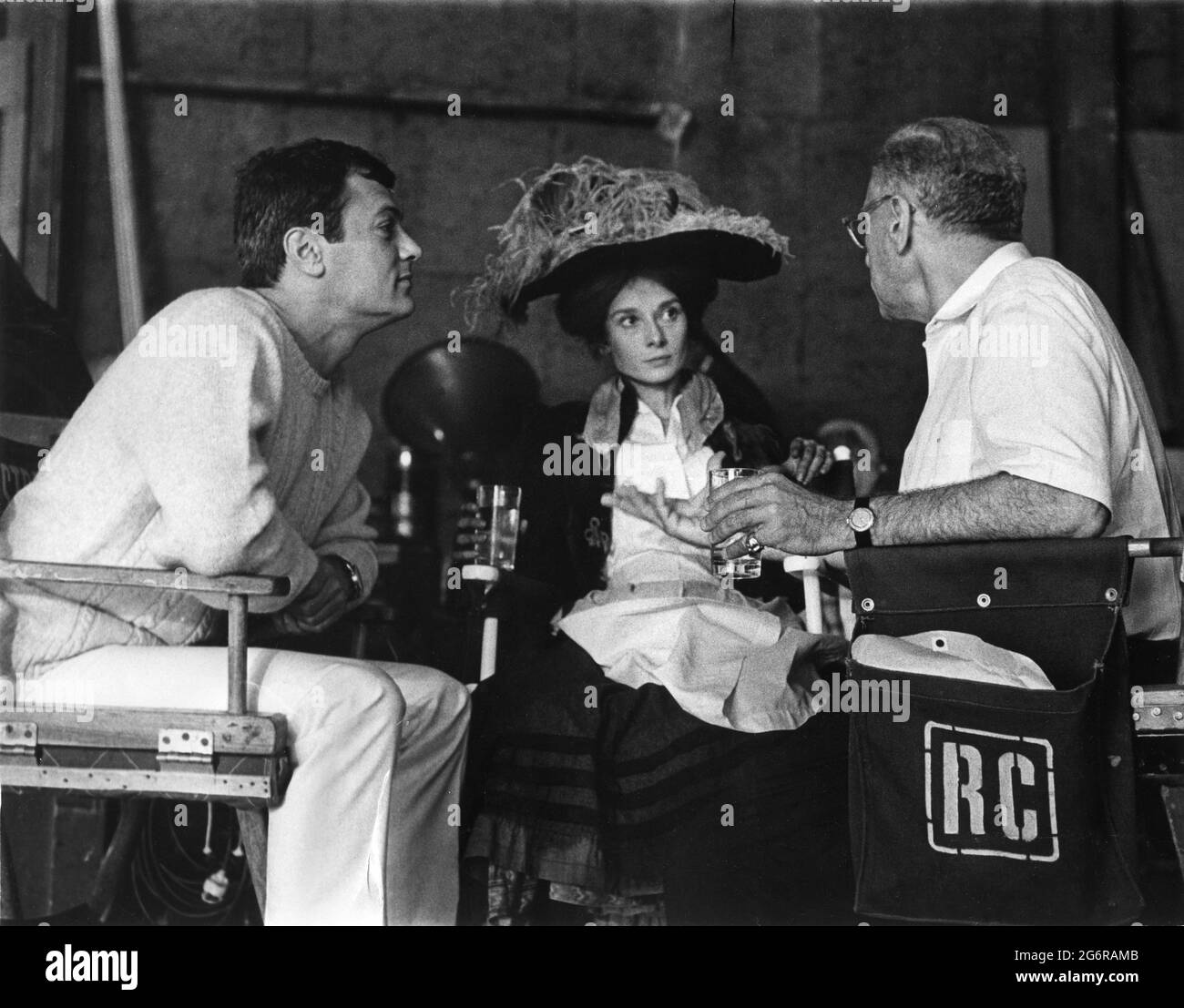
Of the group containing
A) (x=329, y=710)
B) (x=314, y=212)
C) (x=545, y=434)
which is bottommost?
(x=329, y=710)

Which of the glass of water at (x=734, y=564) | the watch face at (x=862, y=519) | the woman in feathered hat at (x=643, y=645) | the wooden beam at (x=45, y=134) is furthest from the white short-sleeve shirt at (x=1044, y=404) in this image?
the wooden beam at (x=45, y=134)

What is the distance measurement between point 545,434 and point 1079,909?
2.22m

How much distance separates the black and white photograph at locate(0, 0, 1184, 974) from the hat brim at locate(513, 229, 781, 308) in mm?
14

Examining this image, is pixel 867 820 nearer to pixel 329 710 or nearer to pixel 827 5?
pixel 329 710

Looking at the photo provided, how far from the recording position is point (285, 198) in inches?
154

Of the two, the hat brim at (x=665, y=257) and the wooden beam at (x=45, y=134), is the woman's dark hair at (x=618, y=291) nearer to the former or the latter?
the hat brim at (x=665, y=257)

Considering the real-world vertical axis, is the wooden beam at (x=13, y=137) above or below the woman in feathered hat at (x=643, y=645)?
above

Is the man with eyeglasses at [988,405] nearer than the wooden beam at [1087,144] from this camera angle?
Yes

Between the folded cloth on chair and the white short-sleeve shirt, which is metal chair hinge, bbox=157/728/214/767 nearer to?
the folded cloth on chair

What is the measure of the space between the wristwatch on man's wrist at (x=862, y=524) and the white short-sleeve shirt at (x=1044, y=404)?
28 centimetres

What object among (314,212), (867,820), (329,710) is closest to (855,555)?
(867,820)

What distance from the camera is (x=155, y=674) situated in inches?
132

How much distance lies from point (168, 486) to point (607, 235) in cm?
180

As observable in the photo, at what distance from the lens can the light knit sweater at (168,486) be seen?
3258 mm
